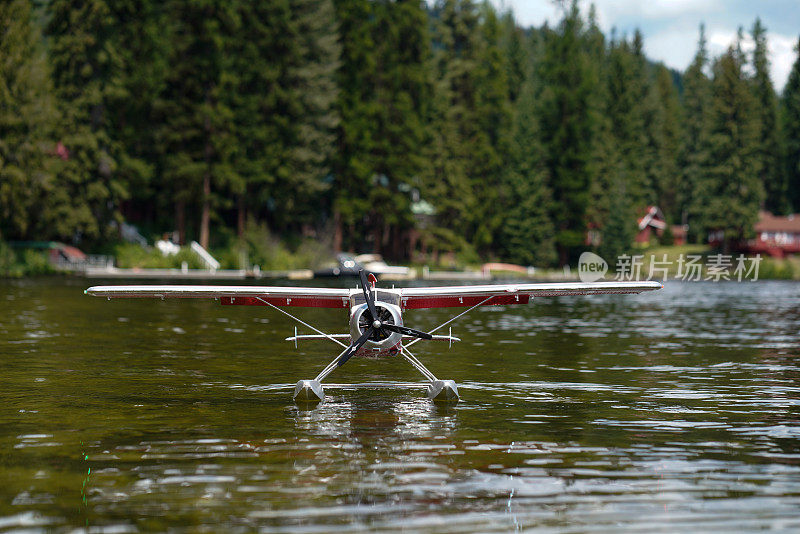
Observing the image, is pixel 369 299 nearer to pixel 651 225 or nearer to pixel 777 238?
pixel 777 238

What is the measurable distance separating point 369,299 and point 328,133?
220 ft

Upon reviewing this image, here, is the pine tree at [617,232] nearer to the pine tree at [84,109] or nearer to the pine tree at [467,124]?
the pine tree at [467,124]

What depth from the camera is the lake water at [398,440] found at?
849 cm

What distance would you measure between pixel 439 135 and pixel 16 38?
4113 cm

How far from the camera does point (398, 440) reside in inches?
467

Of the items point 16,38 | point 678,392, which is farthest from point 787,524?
point 16,38

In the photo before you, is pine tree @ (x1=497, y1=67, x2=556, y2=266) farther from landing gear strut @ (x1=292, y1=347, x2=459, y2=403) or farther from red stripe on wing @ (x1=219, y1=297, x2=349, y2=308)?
landing gear strut @ (x1=292, y1=347, x2=459, y2=403)

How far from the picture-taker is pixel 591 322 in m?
35.5

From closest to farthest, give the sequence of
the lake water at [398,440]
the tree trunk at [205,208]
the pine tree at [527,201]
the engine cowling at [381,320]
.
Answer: the lake water at [398,440], the engine cowling at [381,320], the tree trunk at [205,208], the pine tree at [527,201]

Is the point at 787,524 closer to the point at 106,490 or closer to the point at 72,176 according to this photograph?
the point at 106,490

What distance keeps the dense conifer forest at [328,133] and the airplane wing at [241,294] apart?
155 feet

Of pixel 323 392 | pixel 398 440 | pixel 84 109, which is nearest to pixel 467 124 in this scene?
pixel 84 109

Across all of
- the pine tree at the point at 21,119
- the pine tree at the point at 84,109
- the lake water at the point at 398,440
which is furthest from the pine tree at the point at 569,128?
the lake water at the point at 398,440

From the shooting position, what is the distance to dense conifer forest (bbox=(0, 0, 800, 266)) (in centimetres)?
6519
